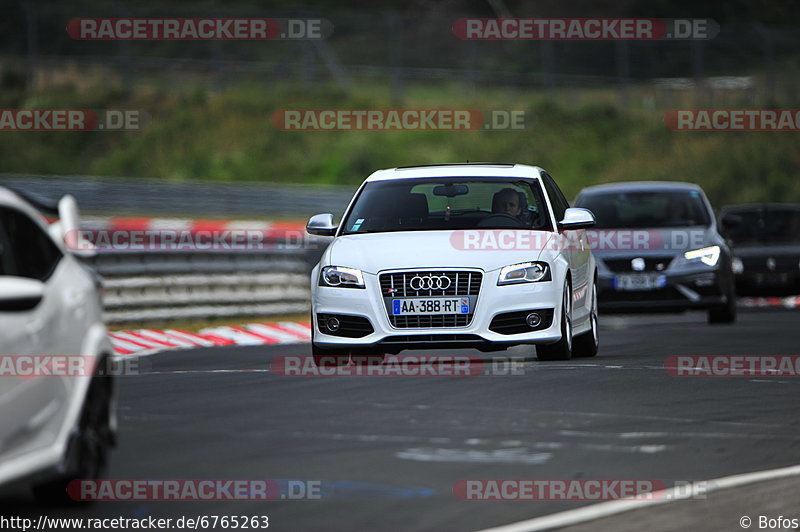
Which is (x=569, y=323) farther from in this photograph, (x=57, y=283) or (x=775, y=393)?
(x=57, y=283)

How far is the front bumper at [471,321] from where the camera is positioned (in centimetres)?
1298

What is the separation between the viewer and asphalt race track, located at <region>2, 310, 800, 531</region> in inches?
301

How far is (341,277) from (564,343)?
75.7 inches

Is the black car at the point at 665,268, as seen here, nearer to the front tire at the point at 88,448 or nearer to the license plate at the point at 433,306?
the license plate at the point at 433,306

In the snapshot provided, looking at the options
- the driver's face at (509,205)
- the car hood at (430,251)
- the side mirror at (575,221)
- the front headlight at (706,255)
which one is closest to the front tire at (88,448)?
the car hood at (430,251)

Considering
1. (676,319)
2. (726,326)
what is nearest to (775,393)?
(726,326)

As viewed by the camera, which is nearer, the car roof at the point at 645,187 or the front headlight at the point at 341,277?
the front headlight at the point at 341,277

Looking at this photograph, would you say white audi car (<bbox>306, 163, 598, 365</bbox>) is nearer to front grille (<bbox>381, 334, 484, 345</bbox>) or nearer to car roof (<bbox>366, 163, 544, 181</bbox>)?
front grille (<bbox>381, 334, 484, 345</bbox>)

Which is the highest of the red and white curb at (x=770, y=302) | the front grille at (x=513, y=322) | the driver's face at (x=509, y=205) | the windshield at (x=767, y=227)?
the driver's face at (x=509, y=205)

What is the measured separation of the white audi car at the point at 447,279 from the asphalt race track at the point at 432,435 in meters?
0.37

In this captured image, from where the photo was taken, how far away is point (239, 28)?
49.2 metres

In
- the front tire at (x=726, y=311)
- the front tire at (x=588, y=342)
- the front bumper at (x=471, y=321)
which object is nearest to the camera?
the front bumper at (x=471, y=321)

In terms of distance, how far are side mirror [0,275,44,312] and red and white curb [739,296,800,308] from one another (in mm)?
20001

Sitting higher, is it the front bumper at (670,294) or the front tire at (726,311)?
the front bumper at (670,294)
